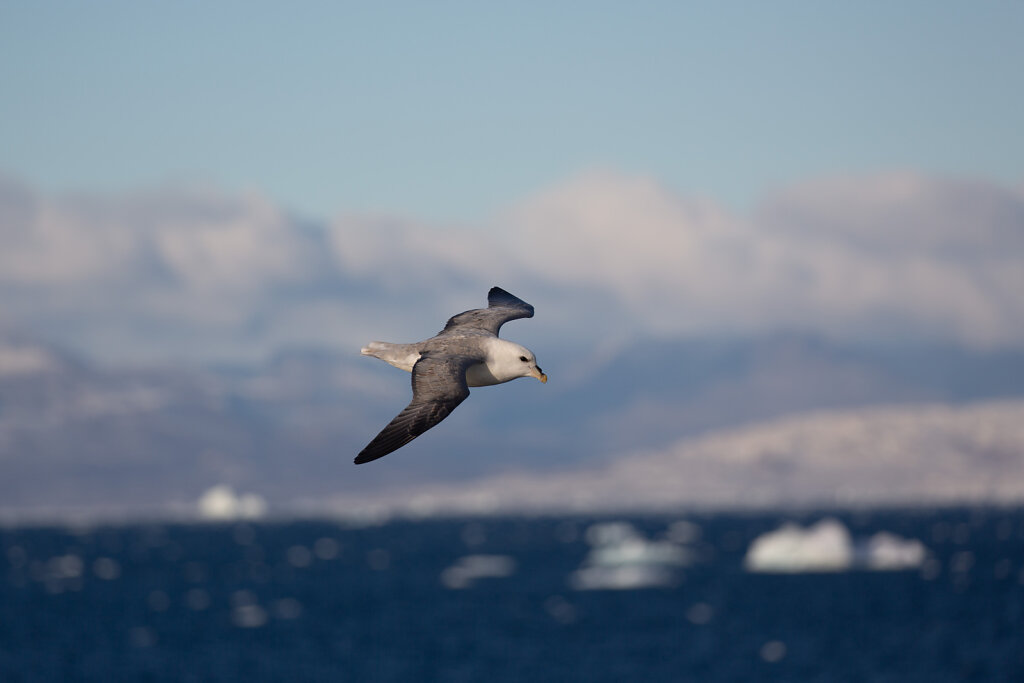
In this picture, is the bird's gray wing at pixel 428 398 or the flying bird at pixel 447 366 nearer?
the bird's gray wing at pixel 428 398

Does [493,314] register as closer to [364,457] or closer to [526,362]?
[526,362]

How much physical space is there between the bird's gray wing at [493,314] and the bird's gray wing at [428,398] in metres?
2.60

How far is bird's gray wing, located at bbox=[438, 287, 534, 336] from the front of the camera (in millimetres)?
29969

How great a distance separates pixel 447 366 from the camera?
2627 centimetres

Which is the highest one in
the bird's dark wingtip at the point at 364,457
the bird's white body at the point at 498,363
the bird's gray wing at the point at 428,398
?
the bird's white body at the point at 498,363

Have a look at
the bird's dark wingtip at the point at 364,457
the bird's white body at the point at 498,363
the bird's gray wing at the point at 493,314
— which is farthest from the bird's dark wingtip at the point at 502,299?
the bird's dark wingtip at the point at 364,457

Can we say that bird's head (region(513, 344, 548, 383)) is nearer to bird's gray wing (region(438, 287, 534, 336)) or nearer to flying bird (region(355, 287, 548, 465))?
flying bird (region(355, 287, 548, 465))

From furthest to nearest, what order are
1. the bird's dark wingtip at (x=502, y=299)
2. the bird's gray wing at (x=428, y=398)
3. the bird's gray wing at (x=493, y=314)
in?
the bird's dark wingtip at (x=502, y=299) < the bird's gray wing at (x=493, y=314) < the bird's gray wing at (x=428, y=398)

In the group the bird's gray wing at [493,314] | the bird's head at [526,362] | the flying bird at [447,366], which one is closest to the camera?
the flying bird at [447,366]

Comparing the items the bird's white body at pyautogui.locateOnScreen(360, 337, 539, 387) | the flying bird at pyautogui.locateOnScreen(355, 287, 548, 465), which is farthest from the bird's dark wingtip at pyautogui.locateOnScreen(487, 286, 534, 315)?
the bird's white body at pyautogui.locateOnScreen(360, 337, 539, 387)

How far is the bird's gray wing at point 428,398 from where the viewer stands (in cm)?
2403

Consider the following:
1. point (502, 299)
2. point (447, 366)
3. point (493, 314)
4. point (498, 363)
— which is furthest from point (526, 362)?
point (502, 299)

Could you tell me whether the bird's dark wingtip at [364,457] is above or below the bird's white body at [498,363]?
below

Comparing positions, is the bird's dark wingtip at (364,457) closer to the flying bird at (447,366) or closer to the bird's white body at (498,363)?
the flying bird at (447,366)
